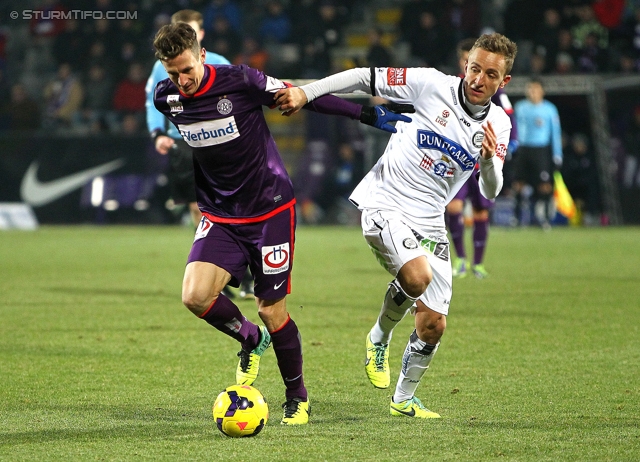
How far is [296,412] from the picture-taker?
4.80 metres

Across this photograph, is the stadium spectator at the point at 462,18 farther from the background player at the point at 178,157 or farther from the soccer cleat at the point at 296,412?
the soccer cleat at the point at 296,412

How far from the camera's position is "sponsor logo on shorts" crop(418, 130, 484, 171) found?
17.6ft

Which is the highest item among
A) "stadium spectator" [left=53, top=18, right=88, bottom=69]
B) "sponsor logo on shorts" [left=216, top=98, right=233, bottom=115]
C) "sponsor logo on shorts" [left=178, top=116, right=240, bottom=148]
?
"stadium spectator" [left=53, top=18, right=88, bottom=69]

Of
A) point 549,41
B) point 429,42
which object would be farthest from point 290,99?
point 429,42

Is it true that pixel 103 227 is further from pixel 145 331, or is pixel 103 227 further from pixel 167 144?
pixel 145 331

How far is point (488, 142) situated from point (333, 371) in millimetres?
1856

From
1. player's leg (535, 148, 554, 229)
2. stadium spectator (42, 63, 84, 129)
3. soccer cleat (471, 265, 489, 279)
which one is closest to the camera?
soccer cleat (471, 265, 489, 279)

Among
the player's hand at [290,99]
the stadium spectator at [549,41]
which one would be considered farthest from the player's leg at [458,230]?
the stadium spectator at [549,41]

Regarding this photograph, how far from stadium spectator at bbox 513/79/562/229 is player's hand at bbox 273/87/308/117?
39.9 feet

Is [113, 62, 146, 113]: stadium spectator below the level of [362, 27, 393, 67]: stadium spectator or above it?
below

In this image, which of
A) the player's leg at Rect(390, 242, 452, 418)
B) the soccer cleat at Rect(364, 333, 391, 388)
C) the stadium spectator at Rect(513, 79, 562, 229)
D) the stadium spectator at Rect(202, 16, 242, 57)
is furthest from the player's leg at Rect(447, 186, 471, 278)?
the stadium spectator at Rect(202, 16, 242, 57)

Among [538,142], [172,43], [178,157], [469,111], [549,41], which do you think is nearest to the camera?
[172,43]

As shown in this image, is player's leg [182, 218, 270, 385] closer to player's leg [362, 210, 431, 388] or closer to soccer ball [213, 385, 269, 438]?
soccer ball [213, 385, 269, 438]

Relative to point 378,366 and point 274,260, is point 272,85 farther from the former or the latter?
point 378,366
